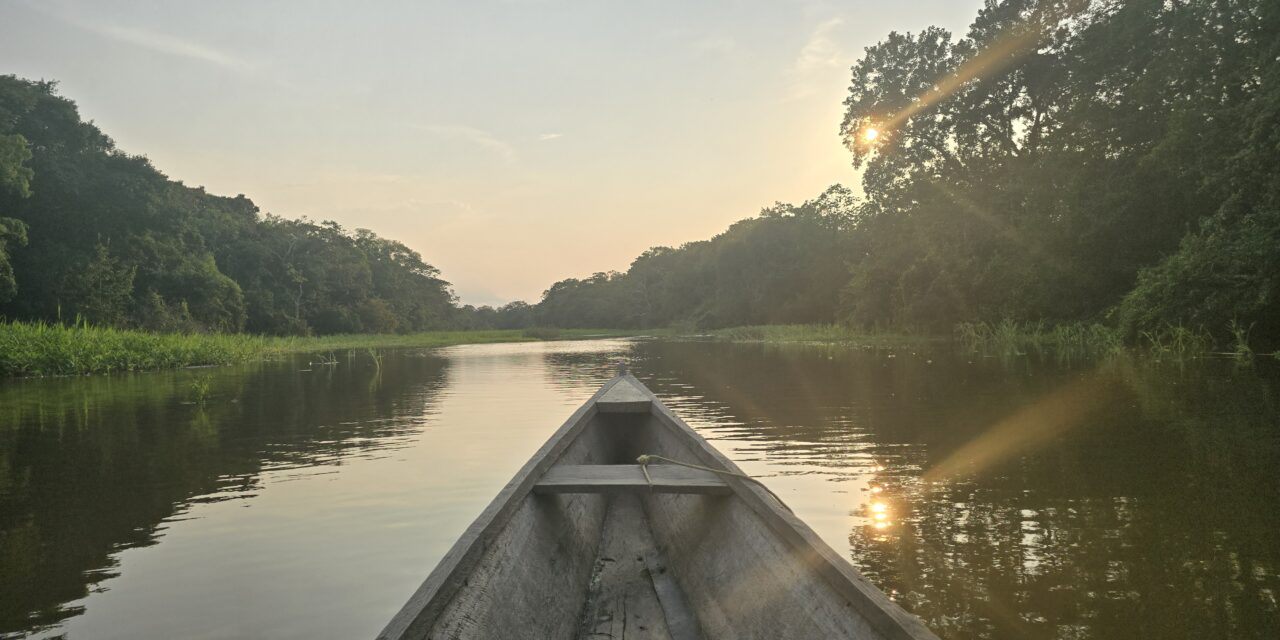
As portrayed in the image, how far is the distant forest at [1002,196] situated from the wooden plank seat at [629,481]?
14.8 m

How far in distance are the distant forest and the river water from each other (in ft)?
20.8

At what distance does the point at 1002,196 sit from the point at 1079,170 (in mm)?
4750

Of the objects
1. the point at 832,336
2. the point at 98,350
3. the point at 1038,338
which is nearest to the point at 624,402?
the point at 98,350

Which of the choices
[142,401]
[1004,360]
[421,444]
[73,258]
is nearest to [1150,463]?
[421,444]

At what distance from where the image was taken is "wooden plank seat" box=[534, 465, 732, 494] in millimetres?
3574

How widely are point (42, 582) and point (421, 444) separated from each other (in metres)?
4.46

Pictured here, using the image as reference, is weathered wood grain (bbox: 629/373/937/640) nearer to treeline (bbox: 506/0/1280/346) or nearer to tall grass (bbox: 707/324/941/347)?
treeline (bbox: 506/0/1280/346)

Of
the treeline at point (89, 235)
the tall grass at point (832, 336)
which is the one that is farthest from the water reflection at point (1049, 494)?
the treeline at point (89, 235)

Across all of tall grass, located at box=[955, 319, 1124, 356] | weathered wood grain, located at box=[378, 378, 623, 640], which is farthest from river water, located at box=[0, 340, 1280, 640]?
tall grass, located at box=[955, 319, 1124, 356]

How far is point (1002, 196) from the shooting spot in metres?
26.6

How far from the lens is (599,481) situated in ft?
12.2

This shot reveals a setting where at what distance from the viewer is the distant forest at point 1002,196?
15977 millimetres

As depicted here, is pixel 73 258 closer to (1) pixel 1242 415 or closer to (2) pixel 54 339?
(2) pixel 54 339

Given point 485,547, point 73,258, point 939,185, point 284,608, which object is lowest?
point 284,608
